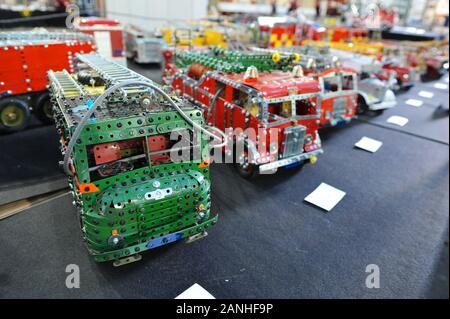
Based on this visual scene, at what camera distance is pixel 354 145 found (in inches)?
309

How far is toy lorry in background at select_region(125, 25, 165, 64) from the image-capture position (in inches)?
498

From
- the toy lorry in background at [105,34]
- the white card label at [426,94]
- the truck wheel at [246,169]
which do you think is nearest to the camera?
the truck wheel at [246,169]

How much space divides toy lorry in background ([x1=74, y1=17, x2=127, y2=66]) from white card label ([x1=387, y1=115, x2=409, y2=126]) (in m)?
9.28

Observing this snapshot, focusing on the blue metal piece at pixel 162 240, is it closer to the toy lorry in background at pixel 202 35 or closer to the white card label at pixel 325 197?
the white card label at pixel 325 197

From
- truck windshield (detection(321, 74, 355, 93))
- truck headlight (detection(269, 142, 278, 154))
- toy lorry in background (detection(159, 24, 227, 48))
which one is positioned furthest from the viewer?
toy lorry in background (detection(159, 24, 227, 48))

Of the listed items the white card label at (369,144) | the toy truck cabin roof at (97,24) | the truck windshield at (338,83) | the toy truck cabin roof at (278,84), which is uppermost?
the toy truck cabin roof at (97,24)

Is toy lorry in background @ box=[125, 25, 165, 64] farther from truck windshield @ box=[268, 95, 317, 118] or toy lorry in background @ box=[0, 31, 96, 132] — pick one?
truck windshield @ box=[268, 95, 317, 118]

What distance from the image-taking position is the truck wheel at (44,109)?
7.05 m

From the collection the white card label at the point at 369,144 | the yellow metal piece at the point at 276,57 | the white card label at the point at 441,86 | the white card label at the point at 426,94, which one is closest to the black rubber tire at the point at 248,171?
the yellow metal piece at the point at 276,57

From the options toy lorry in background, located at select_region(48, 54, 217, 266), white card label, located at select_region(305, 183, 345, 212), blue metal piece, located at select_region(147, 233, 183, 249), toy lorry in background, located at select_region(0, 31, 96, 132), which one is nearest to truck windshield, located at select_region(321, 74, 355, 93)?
white card label, located at select_region(305, 183, 345, 212)

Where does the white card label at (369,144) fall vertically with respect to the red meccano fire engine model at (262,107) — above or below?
below

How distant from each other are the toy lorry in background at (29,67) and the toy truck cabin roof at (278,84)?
3.85m
